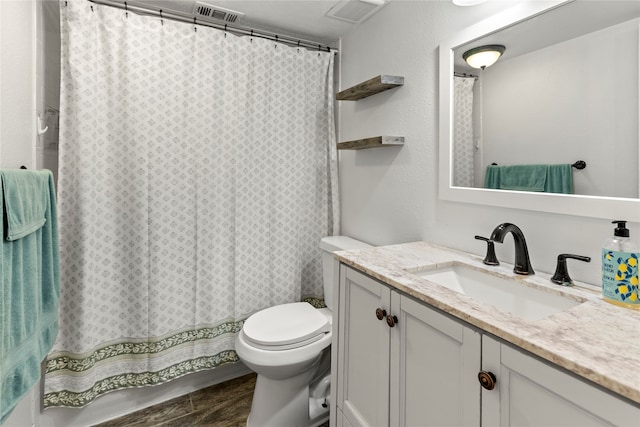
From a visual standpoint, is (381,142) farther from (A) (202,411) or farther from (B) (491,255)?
(A) (202,411)

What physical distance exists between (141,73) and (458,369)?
1976 mm

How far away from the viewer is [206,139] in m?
1.88

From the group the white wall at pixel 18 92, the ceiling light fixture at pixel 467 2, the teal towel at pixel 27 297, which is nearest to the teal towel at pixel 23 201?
the teal towel at pixel 27 297

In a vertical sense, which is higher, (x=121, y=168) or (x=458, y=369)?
(x=121, y=168)

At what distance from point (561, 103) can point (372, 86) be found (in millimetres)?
923

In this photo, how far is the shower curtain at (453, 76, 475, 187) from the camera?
1.33m

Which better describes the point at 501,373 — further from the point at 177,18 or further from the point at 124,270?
the point at 177,18

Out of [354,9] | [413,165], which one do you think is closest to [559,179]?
[413,165]

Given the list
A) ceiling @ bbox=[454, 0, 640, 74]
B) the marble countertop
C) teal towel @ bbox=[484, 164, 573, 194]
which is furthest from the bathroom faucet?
ceiling @ bbox=[454, 0, 640, 74]

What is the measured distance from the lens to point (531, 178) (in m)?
1.10

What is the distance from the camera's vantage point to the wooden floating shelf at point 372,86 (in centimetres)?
164

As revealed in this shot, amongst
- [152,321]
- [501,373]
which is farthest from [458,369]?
[152,321]

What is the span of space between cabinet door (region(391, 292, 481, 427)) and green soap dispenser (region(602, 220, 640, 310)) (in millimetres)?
397

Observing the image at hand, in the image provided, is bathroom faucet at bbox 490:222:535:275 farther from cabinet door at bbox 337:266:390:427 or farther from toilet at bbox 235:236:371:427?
toilet at bbox 235:236:371:427
